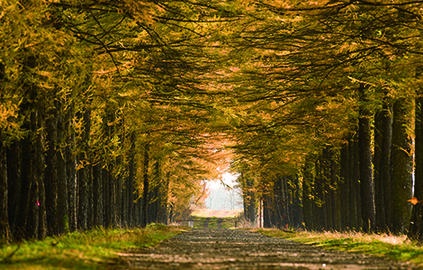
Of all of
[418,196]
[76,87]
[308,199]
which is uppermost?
[76,87]

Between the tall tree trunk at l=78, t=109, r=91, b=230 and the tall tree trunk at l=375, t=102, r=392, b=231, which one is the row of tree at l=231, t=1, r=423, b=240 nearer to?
the tall tree trunk at l=375, t=102, r=392, b=231

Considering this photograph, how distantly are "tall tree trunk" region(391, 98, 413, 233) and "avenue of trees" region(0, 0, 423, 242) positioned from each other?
4 cm

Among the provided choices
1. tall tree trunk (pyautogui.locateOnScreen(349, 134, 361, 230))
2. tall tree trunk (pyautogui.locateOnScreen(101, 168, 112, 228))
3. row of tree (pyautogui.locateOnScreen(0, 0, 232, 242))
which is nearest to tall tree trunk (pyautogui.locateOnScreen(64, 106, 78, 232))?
row of tree (pyautogui.locateOnScreen(0, 0, 232, 242))

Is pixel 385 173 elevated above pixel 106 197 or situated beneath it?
elevated above

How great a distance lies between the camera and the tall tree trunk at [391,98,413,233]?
1581 cm

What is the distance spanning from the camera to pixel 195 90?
55.4 ft

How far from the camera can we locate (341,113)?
1928 cm

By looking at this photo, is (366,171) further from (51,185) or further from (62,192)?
(51,185)

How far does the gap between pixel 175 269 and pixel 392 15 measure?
756cm

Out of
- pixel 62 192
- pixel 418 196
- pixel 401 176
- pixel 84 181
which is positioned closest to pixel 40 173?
pixel 62 192

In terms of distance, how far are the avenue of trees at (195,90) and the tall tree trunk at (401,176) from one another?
37mm

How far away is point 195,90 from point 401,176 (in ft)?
25.1

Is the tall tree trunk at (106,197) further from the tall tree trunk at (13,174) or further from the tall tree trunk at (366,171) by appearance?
the tall tree trunk at (366,171)

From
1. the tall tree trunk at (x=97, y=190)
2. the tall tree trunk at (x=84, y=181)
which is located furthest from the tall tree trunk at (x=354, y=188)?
the tall tree trunk at (x=84, y=181)
